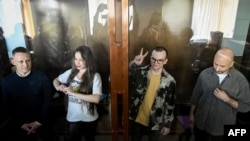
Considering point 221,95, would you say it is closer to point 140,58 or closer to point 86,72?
point 140,58

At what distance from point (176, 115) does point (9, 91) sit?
39.8 inches

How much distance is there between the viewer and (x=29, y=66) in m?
1.17

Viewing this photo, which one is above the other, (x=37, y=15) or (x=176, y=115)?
(x=37, y=15)

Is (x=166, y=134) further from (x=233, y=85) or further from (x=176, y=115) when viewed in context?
(x=233, y=85)

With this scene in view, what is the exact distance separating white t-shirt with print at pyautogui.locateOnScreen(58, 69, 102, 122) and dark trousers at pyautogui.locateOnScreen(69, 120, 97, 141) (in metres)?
0.03

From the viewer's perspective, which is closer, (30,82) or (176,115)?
(30,82)

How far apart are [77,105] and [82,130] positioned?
18 cm

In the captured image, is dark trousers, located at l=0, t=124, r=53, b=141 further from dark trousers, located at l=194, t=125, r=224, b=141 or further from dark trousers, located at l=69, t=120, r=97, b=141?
dark trousers, located at l=194, t=125, r=224, b=141

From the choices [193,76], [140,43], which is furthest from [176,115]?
[140,43]

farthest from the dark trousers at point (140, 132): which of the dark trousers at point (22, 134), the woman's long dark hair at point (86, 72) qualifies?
the dark trousers at point (22, 134)

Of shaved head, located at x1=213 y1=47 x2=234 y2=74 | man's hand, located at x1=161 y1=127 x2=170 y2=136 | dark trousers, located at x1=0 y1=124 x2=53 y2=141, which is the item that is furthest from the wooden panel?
shaved head, located at x1=213 y1=47 x2=234 y2=74

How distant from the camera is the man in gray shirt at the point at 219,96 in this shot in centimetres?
117

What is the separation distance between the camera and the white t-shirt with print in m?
1.18

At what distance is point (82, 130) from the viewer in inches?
50.2
